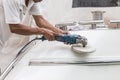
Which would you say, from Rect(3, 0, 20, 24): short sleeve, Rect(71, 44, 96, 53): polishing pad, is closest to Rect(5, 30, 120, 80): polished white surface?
Rect(71, 44, 96, 53): polishing pad

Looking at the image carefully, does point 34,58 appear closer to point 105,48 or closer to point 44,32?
point 44,32

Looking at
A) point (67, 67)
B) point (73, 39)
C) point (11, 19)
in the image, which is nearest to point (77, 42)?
point (73, 39)

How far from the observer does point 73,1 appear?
6.47ft

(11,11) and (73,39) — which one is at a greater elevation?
(11,11)

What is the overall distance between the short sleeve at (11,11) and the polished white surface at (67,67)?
0.62 feet

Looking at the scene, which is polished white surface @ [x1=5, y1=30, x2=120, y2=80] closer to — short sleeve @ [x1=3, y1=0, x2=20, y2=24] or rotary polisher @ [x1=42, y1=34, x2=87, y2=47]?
rotary polisher @ [x1=42, y1=34, x2=87, y2=47]

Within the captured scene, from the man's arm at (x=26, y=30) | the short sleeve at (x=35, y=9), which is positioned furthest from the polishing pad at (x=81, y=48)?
the short sleeve at (x=35, y=9)

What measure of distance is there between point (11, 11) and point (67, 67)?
406mm

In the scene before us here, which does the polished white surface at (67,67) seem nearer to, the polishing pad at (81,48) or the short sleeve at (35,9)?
A: the polishing pad at (81,48)

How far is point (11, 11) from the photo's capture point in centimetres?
110

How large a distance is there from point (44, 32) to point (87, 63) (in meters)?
0.30

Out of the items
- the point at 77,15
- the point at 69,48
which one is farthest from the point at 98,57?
the point at 77,15

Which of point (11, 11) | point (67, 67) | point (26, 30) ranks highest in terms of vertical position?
point (11, 11)

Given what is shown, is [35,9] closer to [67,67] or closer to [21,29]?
[21,29]
